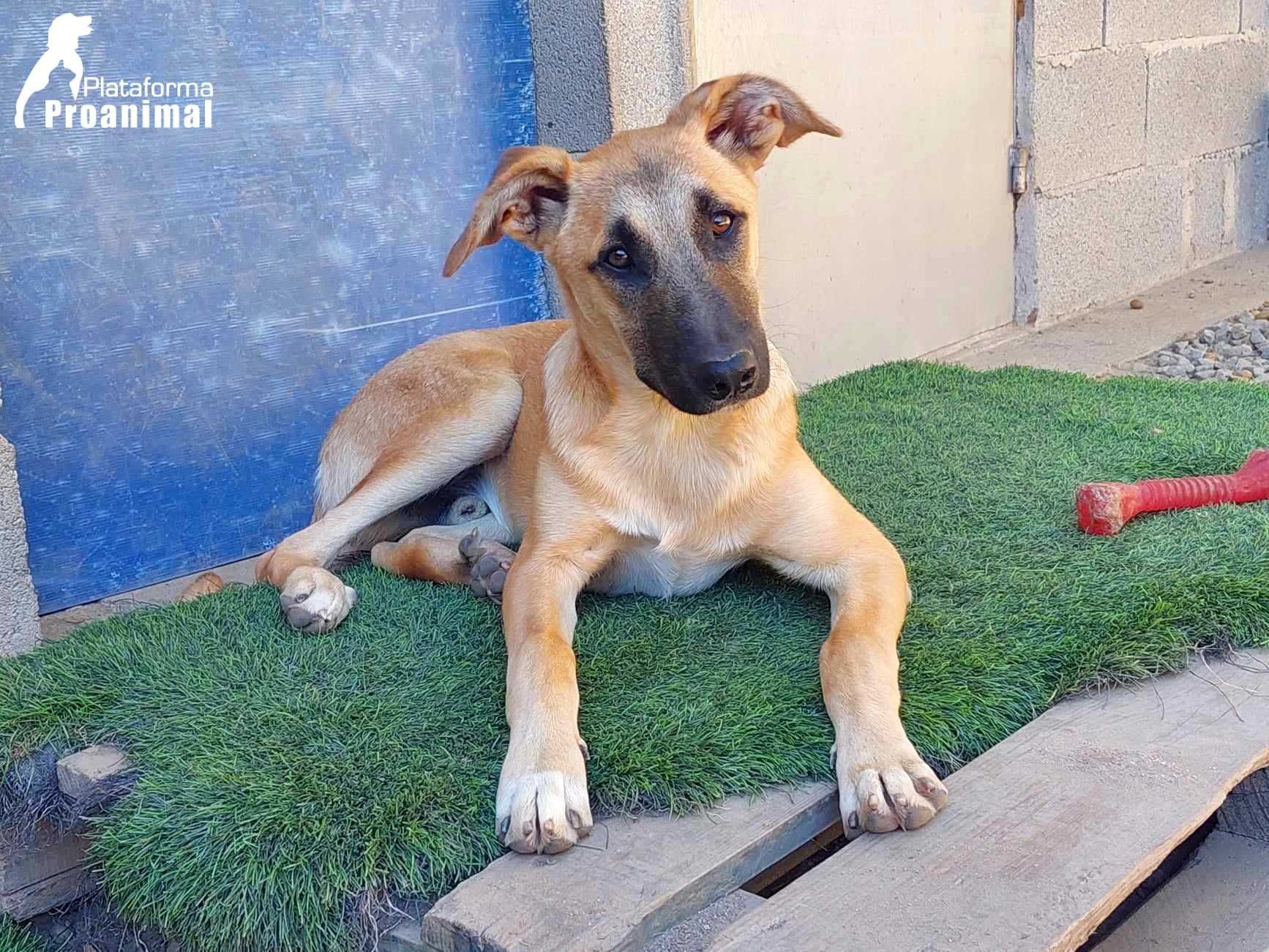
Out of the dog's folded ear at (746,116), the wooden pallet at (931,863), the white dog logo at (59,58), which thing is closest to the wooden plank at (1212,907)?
the wooden pallet at (931,863)

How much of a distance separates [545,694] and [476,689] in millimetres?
389

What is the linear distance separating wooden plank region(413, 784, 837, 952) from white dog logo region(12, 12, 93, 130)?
2.94 m

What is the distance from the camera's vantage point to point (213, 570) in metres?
4.47

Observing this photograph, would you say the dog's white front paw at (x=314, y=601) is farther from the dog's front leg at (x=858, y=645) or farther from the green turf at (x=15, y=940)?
the dog's front leg at (x=858, y=645)

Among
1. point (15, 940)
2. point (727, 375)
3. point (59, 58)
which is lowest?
point (15, 940)

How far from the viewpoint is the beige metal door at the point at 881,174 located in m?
5.45

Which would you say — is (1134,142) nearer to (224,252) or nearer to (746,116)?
(746,116)

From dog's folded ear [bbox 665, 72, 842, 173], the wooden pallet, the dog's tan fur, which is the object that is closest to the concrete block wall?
dog's folded ear [bbox 665, 72, 842, 173]

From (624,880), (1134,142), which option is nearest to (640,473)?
(624,880)

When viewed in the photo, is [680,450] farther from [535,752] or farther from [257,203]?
[257,203]

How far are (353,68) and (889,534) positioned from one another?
255cm

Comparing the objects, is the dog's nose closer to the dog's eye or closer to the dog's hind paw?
the dog's eye

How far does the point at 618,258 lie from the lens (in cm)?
286

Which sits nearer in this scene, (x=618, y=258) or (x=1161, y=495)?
(x=618, y=258)
